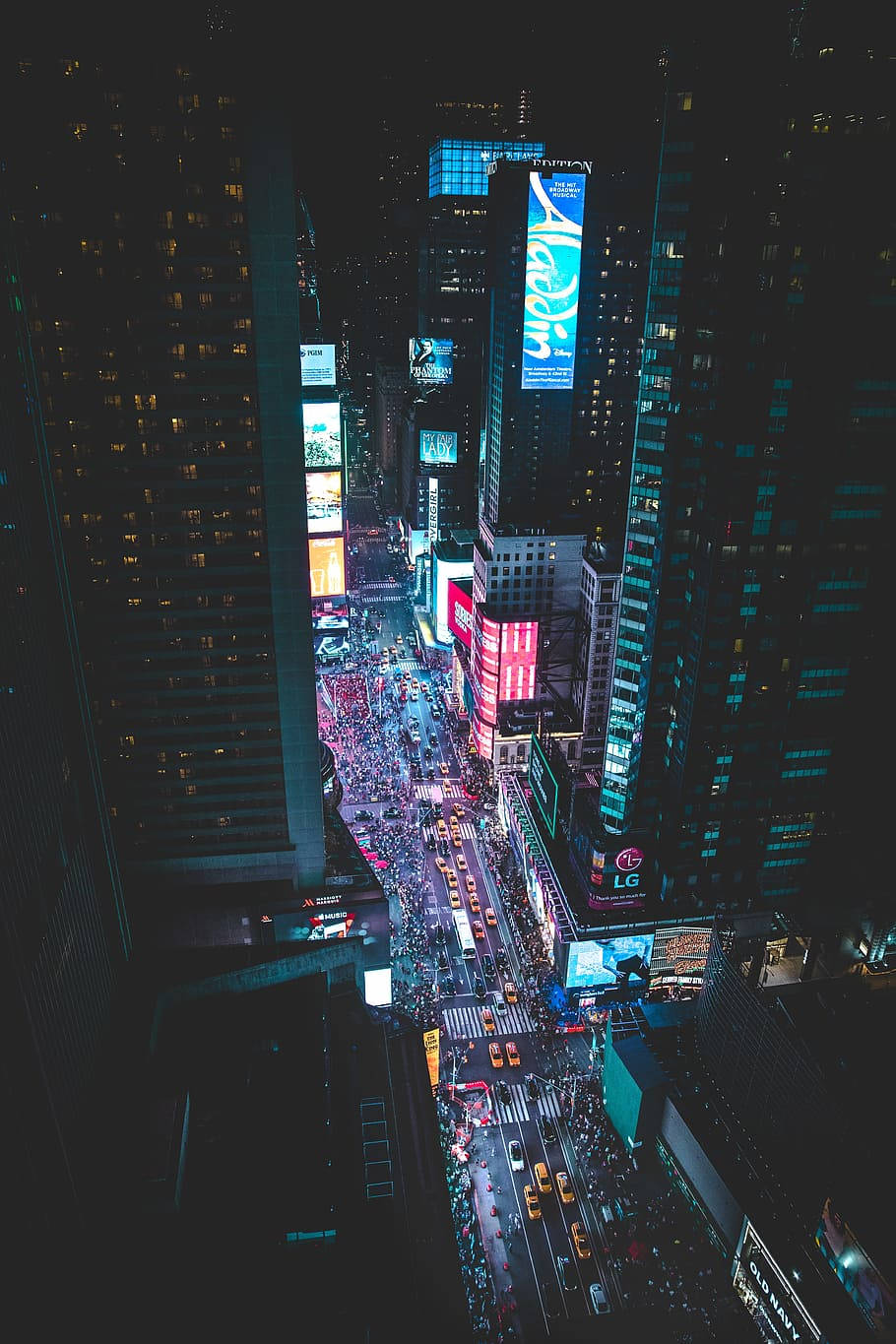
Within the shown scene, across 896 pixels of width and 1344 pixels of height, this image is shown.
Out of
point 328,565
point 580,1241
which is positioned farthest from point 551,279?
point 580,1241

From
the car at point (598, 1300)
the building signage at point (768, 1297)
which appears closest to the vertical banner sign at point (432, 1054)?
the car at point (598, 1300)

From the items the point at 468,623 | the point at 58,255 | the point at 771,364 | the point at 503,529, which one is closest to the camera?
the point at 58,255

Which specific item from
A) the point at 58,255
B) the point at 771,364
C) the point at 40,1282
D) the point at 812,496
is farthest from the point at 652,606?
the point at 40,1282

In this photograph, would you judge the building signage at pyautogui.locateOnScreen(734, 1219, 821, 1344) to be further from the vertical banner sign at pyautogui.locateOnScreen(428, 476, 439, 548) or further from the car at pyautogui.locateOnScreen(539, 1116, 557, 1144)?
the vertical banner sign at pyautogui.locateOnScreen(428, 476, 439, 548)

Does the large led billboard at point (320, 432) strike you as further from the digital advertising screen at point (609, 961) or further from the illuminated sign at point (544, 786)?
the digital advertising screen at point (609, 961)

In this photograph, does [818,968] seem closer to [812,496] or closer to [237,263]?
[812,496]

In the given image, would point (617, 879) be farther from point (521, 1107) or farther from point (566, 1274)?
point (566, 1274)

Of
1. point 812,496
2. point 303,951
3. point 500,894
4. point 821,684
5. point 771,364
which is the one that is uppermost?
point 771,364
